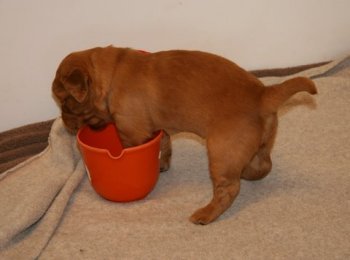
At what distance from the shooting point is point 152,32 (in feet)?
8.58

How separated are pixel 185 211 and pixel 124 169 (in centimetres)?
30

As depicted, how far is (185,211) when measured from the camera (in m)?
1.98

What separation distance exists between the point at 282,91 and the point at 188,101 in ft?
1.17

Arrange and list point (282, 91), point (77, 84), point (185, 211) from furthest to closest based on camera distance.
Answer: point (185, 211) < point (77, 84) < point (282, 91)

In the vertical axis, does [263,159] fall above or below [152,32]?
below

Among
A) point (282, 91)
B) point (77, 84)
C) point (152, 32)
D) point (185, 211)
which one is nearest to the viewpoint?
point (282, 91)

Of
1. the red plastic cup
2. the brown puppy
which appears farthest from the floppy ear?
the red plastic cup

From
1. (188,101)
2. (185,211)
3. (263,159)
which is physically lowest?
(185,211)

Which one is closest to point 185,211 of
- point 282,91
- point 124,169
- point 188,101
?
point 124,169

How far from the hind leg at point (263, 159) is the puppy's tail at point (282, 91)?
9cm

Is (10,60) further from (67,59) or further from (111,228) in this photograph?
(111,228)

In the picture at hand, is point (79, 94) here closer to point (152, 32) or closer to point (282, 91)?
point (282, 91)

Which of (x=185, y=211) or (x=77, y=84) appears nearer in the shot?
(x=77, y=84)

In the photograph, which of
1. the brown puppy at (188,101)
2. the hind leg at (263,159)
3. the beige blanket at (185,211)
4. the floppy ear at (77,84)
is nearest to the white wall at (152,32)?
the beige blanket at (185,211)
